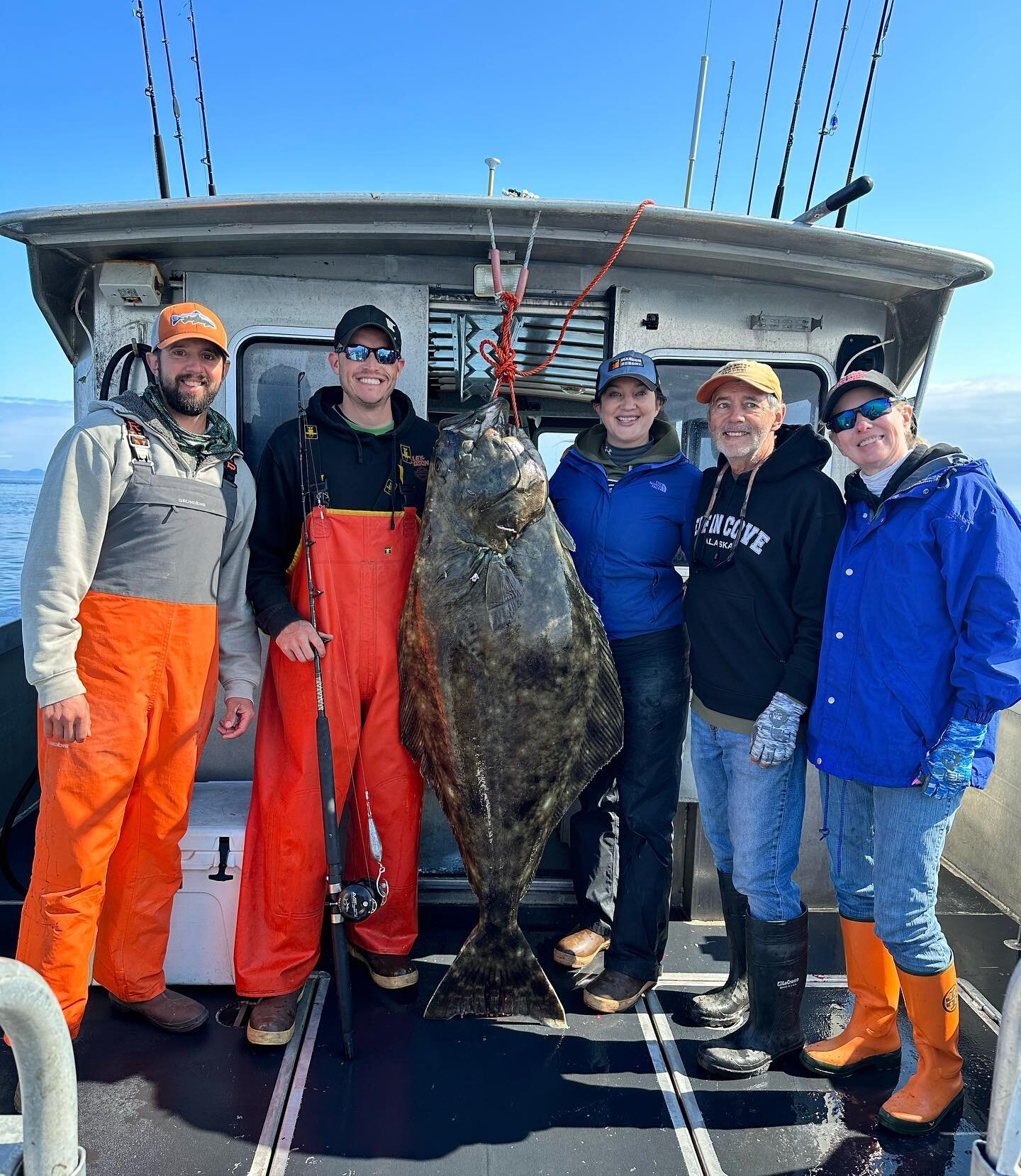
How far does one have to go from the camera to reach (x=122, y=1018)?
3119 mm

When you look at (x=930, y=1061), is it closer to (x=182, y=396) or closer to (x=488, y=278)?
(x=182, y=396)

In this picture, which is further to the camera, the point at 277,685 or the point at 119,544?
the point at 277,685

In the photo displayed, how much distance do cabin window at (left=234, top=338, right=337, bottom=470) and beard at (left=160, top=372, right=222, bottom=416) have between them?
1.02 metres

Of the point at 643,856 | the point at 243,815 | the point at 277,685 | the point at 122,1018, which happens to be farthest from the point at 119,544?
the point at 643,856

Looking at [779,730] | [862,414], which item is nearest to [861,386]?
[862,414]

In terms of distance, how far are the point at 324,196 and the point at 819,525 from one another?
252 centimetres

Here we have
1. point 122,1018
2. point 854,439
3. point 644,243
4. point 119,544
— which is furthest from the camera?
point 644,243

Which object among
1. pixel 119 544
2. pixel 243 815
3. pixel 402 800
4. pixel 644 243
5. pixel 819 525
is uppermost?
pixel 644 243

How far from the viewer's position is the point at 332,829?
2.95 meters

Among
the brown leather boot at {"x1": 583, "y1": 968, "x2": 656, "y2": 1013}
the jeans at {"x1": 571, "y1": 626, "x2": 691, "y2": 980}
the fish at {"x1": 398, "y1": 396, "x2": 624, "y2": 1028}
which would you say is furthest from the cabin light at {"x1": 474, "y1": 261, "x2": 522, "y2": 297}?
the brown leather boot at {"x1": 583, "y1": 968, "x2": 656, "y2": 1013}

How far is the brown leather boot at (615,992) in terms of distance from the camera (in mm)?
3182

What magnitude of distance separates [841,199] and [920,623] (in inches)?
79.7

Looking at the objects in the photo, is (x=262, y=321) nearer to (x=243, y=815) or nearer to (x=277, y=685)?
(x=277, y=685)

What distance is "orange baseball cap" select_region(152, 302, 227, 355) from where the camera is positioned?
2943mm
